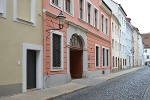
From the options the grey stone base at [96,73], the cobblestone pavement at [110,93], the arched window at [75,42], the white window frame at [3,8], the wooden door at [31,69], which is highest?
the white window frame at [3,8]

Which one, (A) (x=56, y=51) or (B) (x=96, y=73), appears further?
(B) (x=96, y=73)

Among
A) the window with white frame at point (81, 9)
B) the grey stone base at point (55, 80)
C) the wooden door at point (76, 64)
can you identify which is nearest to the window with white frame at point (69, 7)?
the window with white frame at point (81, 9)

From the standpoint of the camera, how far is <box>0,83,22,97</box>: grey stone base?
353 inches

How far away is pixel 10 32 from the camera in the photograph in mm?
9531

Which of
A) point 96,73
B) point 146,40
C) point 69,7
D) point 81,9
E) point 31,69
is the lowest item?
point 96,73

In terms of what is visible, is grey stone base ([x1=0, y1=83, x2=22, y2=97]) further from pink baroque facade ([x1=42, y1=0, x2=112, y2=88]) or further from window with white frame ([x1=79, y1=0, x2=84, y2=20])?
window with white frame ([x1=79, y1=0, x2=84, y2=20])

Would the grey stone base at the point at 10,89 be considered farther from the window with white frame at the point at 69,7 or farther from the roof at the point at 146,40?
the roof at the point at 146,40

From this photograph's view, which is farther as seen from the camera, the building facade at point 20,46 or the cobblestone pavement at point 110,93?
the cobblestone pavement at point 110,93

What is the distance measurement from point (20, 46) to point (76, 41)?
319 inches

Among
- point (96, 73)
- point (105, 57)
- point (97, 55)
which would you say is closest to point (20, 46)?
point (96, 73)

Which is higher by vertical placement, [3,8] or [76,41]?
[3,8]

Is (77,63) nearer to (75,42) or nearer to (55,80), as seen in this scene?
(75,42)

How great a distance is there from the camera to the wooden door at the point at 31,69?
1129cm

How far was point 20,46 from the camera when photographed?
33.4ft
